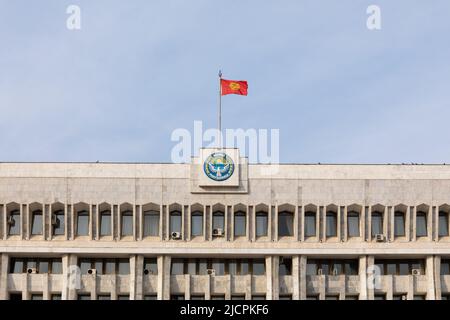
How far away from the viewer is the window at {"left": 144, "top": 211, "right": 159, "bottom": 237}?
63219mm

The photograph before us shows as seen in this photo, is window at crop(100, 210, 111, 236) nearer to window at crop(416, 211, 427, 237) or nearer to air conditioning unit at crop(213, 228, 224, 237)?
air conditioning unit at crop(213, 228, 224, 237)

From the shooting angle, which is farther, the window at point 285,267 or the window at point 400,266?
the window at point 400,266

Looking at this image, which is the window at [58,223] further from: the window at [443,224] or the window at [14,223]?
the window at [443,224]

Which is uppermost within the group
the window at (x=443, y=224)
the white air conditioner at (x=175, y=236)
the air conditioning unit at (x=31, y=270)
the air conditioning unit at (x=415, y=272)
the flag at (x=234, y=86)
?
the flag at (x=234, y=86)

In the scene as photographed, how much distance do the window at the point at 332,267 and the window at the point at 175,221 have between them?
10101 mm

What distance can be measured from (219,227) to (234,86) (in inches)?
417

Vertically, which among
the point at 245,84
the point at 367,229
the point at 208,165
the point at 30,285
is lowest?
the point at 30,285

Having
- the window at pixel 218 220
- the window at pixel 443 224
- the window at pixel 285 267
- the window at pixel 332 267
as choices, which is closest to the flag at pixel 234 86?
the window at pixel 218 220

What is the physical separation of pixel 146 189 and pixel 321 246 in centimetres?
1361

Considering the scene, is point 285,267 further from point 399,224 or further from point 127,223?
point 127,223

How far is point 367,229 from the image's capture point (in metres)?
62.8

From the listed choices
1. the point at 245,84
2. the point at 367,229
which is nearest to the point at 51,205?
the point at 245,84

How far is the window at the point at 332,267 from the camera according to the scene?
208 ft
